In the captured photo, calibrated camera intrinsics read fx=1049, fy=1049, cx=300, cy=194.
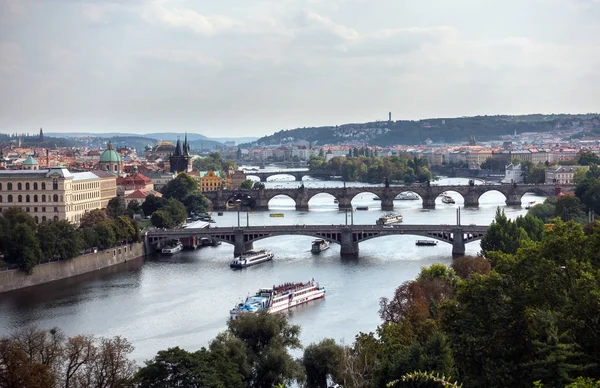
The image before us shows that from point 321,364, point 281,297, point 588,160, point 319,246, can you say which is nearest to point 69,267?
point 281,297

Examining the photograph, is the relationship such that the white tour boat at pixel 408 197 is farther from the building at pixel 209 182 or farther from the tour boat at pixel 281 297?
the tour boat at pixel 281 297

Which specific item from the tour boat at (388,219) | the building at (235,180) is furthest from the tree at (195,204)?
the building at (235,180)

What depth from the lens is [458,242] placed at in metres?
39.1

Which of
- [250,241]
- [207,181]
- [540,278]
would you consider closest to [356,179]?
[207,181]

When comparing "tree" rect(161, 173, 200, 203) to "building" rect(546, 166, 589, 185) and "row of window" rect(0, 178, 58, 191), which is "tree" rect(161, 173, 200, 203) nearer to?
"row of window" rect(0, 178, 58, 191)

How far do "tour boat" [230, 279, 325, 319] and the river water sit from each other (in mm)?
376

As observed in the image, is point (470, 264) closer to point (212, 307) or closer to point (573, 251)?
point (212, 307)

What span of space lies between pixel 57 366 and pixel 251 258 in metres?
18.7

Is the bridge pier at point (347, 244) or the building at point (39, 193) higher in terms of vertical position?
the building at point (39, 193)

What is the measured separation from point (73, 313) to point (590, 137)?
150643 mm

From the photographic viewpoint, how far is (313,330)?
25.9m

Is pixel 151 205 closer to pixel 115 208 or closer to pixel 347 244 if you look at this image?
pixel 115 208

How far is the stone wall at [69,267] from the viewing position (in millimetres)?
32031

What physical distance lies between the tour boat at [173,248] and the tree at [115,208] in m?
6.33
